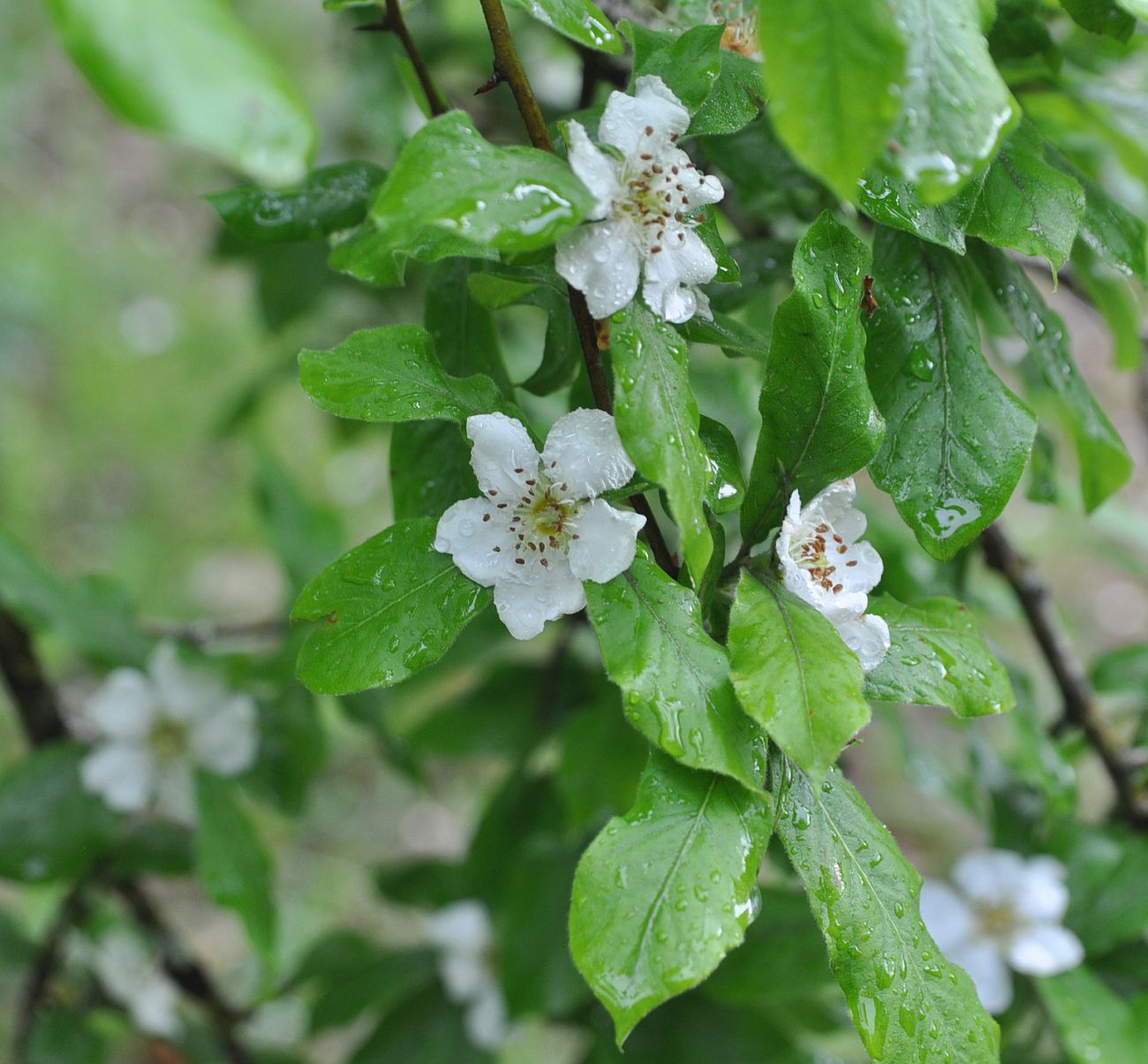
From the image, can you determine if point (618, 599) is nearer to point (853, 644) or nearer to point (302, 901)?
point (853, 644)

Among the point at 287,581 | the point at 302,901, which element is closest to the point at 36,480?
the point at 302,901

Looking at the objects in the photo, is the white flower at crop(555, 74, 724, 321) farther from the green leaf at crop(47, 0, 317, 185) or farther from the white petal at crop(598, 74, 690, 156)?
the green leaf at crop(47, 0, 317, 185)

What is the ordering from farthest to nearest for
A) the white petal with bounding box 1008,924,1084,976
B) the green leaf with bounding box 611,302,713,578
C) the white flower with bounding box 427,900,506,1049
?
the white flower with bounding box 427,900,506,1049, the white petal with bounding box 1008,924,1084,976, the green leaf with bounding box 611,302,713,578

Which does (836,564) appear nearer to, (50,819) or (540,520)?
(540,520)

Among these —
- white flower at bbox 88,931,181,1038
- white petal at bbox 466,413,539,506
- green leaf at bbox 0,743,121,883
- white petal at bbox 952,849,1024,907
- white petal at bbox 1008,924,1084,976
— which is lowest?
white flower at bbox 88,931,181,1038

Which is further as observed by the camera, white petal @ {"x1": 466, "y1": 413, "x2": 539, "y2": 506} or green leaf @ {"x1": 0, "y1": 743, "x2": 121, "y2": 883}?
green leaf @ {"x1": 0, "y1": 743, "x2": 121, "y2": 883}

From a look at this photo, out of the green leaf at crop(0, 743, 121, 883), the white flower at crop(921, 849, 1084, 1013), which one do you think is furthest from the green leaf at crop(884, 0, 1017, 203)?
the green leaf at crop(0, 743, 121, 883)

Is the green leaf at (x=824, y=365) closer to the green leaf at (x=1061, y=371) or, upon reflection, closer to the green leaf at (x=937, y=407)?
the green leaf at (x=937, y=407)
